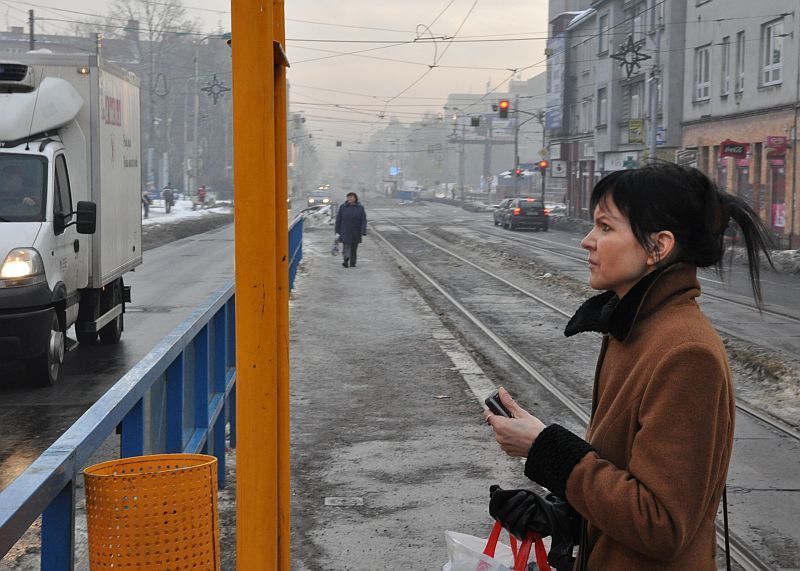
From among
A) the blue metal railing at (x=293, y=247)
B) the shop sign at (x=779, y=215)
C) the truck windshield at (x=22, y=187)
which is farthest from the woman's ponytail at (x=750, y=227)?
the shop sign at (x=779, y=215)

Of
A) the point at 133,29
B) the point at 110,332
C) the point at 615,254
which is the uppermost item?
the point at 133,29

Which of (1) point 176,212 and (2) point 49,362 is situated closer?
(2) point 49,362

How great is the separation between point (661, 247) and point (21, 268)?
918cm

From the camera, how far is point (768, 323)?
16.0 meters

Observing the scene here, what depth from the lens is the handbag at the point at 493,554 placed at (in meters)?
2.47

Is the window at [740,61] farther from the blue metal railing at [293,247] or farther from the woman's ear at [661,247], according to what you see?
the woman's ear at [661,247]

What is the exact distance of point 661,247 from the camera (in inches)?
94.4

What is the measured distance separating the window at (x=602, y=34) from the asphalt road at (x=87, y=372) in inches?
1383

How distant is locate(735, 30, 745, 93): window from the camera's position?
37469 millimetres

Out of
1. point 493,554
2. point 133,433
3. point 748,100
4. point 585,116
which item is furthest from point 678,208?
point 585,116

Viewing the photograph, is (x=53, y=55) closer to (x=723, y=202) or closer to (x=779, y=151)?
(x=723, y=202)

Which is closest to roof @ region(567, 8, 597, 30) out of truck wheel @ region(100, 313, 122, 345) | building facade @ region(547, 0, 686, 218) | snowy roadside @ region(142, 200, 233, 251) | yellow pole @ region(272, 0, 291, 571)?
building facade @ region(547, 0, 686, 218)

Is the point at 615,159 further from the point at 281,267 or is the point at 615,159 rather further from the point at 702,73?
the point at 281,267

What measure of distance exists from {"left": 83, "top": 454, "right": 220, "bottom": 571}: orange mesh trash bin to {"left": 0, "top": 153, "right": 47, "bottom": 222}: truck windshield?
8.48m
